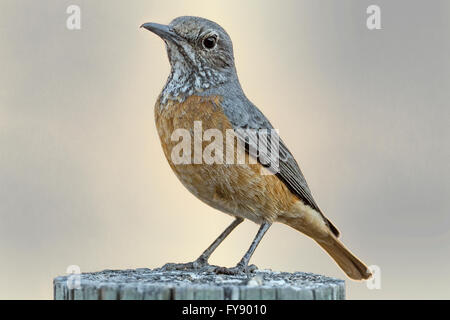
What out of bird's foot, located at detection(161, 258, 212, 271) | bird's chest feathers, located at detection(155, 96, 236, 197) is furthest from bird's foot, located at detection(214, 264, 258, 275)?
Answer: bird's chest feathers, located at detection(155, 96, 236, 197)

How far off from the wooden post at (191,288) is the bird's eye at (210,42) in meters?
1.92

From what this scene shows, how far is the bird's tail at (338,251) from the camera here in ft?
18.3

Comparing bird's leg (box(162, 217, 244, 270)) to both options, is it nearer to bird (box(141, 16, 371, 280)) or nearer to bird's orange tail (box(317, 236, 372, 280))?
bird (box(141, 16, 371, 280))

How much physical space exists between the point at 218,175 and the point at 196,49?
104cm

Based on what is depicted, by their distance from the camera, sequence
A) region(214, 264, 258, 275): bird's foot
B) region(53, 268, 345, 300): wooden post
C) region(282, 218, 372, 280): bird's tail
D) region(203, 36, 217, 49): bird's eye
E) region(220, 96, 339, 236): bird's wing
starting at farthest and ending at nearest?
region(282, 218, 372, 280): bird's tail → region(203, 36, 217, 49): bird's eye → region(220, 96, 339, 236): bird's wing → region(214, 264, 258, 275): bird's foot → region(53, 268, 345, 300): wooden post


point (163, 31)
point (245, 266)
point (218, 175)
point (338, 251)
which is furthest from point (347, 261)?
point (163, 31)

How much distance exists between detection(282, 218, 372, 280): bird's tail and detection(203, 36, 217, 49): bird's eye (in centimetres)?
156

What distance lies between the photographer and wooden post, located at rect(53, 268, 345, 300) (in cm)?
348

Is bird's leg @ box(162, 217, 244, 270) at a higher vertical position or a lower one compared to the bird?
lower

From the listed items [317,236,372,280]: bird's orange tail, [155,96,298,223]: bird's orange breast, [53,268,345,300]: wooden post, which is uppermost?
[155,96,298,223]: bird's orange breast

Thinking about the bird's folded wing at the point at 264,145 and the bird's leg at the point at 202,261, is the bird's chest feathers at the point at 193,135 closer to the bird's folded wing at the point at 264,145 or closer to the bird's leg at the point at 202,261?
the bird's folded wing at the point at 264,145

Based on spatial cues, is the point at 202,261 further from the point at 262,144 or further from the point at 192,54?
the point at 192,54

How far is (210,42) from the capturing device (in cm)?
518
